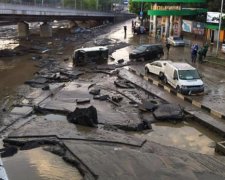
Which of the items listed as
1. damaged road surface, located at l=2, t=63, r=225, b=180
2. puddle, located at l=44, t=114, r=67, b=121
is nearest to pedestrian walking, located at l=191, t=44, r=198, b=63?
damaged road surface, located at l=2, t=63, r=225, b=180

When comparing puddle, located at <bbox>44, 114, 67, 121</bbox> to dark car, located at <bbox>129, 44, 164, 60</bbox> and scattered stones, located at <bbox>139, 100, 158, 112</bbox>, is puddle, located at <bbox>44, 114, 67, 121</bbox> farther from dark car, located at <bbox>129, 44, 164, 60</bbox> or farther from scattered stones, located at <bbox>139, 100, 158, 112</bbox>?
dark car, located at <bbox>129, 44, 164, 60</bbox>

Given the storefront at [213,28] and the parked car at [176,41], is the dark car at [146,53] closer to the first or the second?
Answer: the parked car at [176,41]

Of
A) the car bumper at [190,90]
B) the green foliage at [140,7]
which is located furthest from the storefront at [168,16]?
the car bumper at [190,90]

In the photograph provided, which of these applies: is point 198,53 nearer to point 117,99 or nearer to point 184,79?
point 184,79

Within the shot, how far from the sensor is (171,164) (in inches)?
595

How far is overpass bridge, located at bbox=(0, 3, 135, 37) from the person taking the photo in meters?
52.8

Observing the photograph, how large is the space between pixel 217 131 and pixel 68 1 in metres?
70.8

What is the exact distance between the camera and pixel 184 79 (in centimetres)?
2711

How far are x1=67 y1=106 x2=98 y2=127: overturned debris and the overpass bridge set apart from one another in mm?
Answer: 31181

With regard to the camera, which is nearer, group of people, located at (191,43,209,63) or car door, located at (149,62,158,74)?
car door, located at (149,62,158,74)

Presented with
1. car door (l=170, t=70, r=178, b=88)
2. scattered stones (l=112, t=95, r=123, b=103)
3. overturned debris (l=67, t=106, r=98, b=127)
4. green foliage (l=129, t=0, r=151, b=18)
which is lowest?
scattered stones (l=112, t=95, r=123, b=103)

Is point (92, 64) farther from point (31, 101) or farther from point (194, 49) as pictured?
point (31, 101)

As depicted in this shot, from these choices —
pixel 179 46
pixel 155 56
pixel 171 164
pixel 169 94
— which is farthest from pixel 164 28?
pixel 171 164

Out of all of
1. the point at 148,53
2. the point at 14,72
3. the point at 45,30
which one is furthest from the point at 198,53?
the point at 45,30
